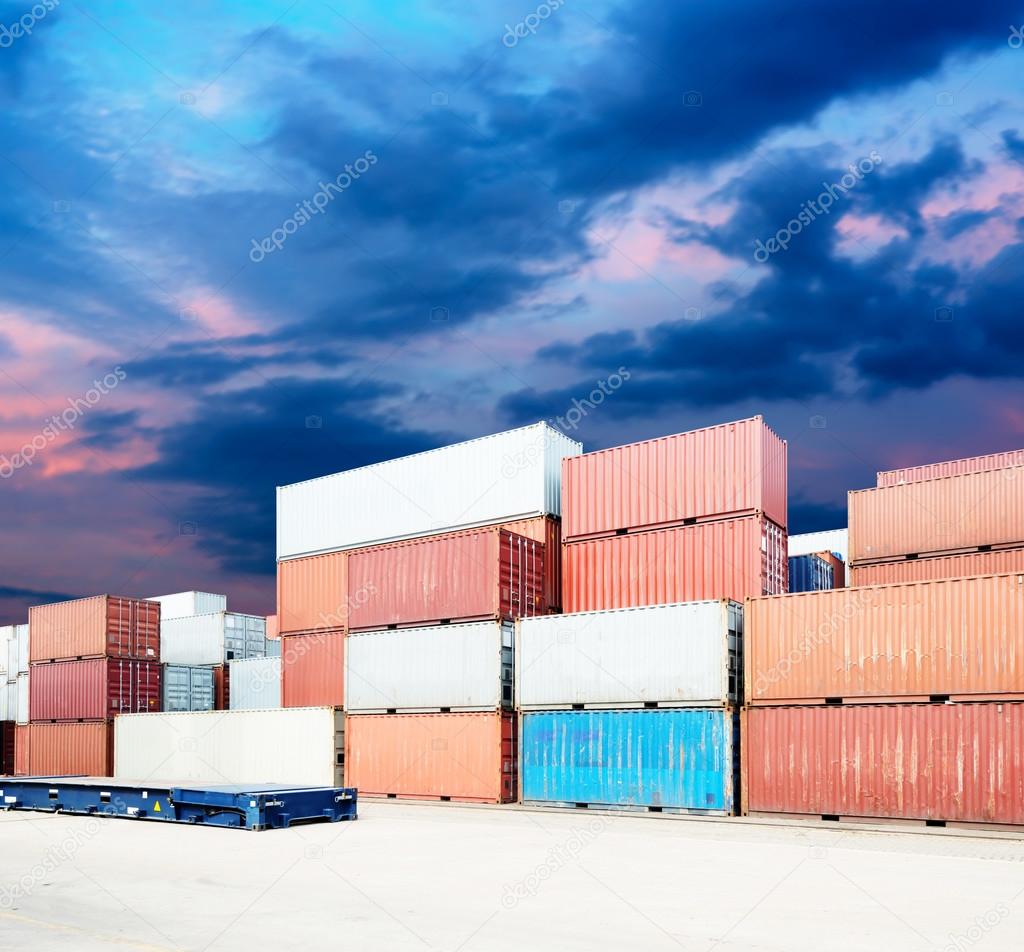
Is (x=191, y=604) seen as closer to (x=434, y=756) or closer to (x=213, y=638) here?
(x=213, y=638)

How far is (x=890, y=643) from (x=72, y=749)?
112 ft

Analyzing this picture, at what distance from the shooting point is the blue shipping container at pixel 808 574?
3459 cm

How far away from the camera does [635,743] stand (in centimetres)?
2600

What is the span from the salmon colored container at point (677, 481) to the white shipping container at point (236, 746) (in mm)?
10155

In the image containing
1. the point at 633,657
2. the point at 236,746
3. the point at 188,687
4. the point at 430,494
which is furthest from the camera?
the point at 188,687

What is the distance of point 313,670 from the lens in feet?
116

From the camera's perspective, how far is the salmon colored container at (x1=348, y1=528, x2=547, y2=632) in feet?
97.1

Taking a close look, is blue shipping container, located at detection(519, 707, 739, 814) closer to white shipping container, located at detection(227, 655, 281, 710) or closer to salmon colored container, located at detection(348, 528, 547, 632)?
salmon colored container, located at detection(348, 528, 547, 632)

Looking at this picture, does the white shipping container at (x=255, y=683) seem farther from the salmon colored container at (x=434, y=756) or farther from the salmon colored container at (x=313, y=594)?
the salmon colored container at (x=434, y=756)

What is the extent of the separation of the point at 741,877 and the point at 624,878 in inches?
69.1

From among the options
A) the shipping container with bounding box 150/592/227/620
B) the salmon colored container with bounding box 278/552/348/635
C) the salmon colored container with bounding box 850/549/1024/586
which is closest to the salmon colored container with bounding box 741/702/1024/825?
the salmon colored container with bounding box 850/549/1024/586

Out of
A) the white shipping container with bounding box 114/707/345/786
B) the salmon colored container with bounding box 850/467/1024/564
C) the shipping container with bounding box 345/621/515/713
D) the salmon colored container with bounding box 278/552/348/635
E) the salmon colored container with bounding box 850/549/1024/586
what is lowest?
the white shipping container with bounding box 114/707/345/786

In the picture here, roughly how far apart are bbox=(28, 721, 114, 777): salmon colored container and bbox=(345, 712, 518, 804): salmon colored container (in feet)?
47.8

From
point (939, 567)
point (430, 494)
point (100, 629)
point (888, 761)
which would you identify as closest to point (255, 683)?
point (100, 629)
